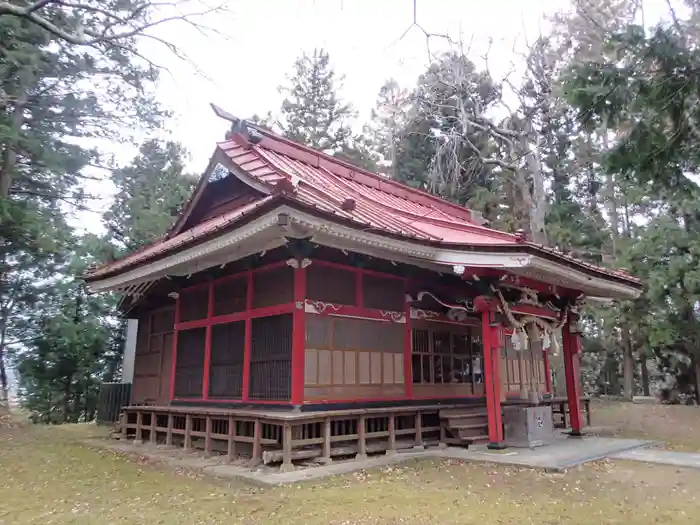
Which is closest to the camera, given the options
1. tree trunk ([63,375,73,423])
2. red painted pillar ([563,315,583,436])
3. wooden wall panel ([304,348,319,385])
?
wooden wall panel ([304,348,319,385])

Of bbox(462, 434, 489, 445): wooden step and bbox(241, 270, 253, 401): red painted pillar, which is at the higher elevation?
bbox(241, 270, 253, 401): red painted pillar

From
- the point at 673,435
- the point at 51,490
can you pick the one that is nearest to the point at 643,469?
the point at 673,435

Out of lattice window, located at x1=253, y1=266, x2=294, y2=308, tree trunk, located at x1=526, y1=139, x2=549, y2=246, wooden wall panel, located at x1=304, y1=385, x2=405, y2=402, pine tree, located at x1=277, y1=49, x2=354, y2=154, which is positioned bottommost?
wooden wall panel, located at x1=304, y1=385, x2=405, y2=402

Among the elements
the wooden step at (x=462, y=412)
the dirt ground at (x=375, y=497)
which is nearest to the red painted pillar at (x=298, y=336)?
the dirt ground at (x=375, y=497)

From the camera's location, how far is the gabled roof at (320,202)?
22.6ft

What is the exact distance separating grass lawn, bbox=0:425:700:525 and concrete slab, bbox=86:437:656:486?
23 centimetres

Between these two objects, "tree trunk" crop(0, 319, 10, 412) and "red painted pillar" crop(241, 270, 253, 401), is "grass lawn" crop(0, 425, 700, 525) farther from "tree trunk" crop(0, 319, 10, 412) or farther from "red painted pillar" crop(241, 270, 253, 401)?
"tree trunk" crop(0, 319, 10, 412)

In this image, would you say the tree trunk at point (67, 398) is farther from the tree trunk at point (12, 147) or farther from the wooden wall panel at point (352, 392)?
the wooden wall panel at point (352, 392)

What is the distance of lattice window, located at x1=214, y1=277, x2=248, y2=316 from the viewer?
8.80m

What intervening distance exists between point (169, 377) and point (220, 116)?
548 centimetres

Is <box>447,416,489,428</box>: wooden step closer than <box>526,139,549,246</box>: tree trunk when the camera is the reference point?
Yes

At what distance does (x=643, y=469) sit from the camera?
22.6 feet

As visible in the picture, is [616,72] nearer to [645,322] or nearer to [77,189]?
[645,322]

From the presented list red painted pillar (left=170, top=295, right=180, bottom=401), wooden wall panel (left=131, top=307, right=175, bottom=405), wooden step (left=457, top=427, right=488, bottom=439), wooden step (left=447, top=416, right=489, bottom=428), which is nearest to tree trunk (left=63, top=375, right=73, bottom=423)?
wooden wall panel (left=131, top=307, right=175, bottom=405)
